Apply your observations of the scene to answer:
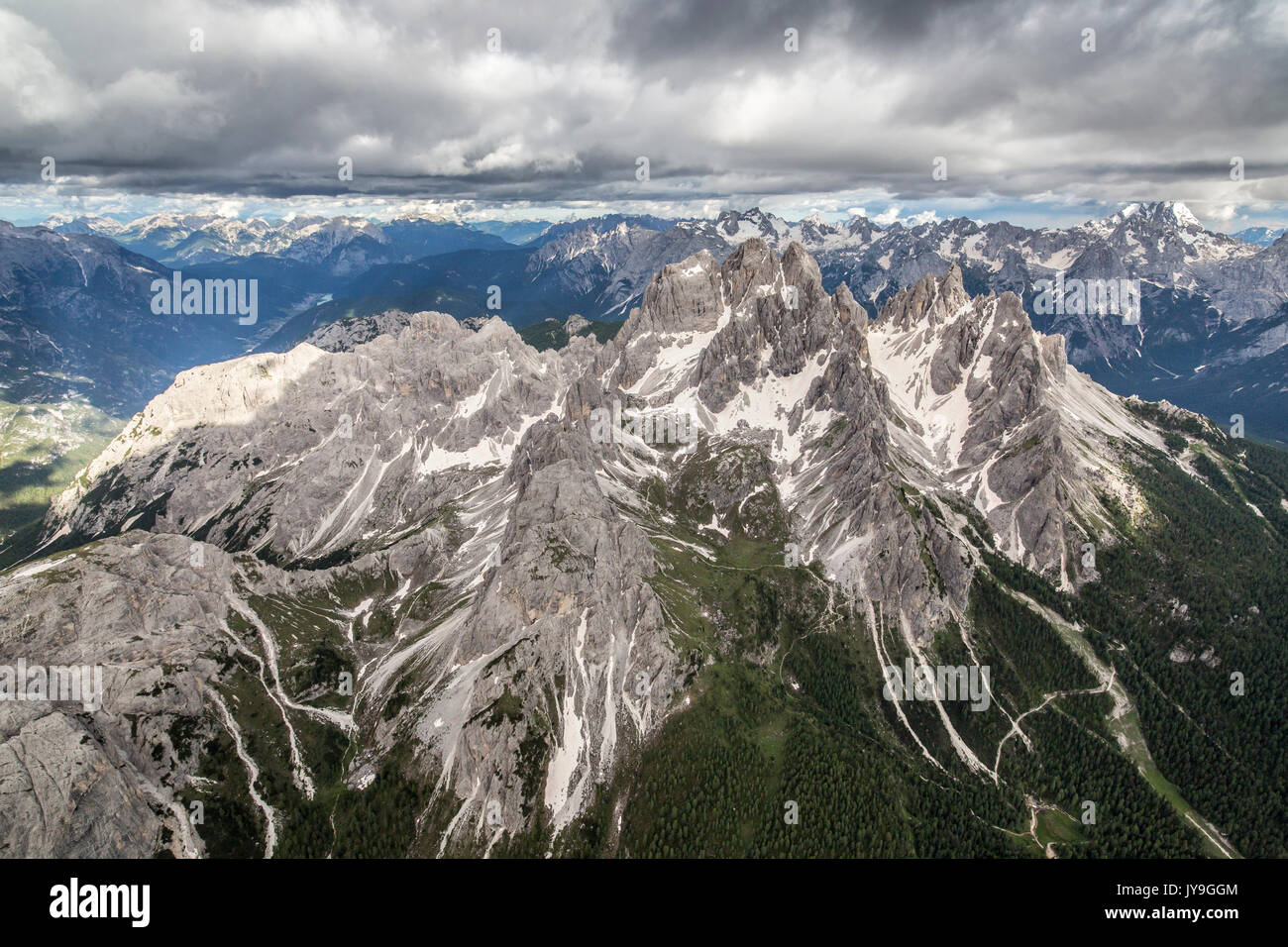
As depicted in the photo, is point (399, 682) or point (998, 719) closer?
point (399, 682)
